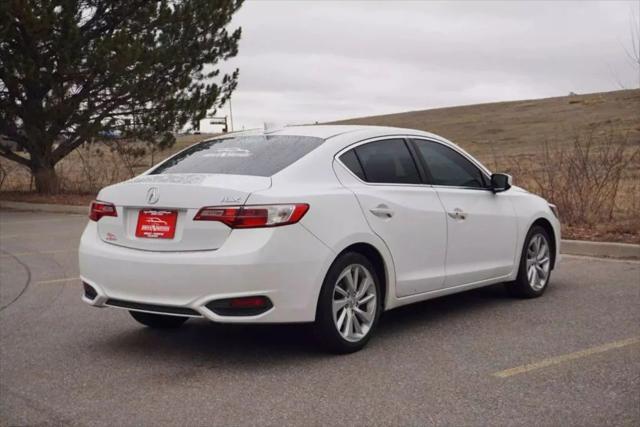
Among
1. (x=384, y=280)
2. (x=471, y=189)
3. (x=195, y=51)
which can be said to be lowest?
(x=384, y=280)

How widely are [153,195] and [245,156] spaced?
2.55 ft

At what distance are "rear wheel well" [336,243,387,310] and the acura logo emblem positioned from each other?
4.37ft

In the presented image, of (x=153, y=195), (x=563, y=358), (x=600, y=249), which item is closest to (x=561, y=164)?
(x=600, y=249)

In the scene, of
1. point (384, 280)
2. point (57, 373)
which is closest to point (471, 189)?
point (384, 280)

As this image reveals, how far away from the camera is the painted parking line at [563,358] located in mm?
5352

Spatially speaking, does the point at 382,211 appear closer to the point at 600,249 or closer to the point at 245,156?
the point at 245,156

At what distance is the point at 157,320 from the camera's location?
667 cm

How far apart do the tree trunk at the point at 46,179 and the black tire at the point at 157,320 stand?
1737cm

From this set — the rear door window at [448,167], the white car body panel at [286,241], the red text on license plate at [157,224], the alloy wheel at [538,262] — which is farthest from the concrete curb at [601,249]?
the red text on license plate at [157,224]

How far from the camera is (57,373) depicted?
551 cm

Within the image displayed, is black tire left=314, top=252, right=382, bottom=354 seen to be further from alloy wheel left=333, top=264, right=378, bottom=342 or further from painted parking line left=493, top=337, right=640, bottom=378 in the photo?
painted parking line left=493, top=337, right=640, bottom=378

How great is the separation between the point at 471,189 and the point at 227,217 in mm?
2630

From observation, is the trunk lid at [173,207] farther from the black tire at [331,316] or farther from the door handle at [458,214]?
the door handle at [458,214]

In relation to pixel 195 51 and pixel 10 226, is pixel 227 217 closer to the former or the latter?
pixel 10 226
